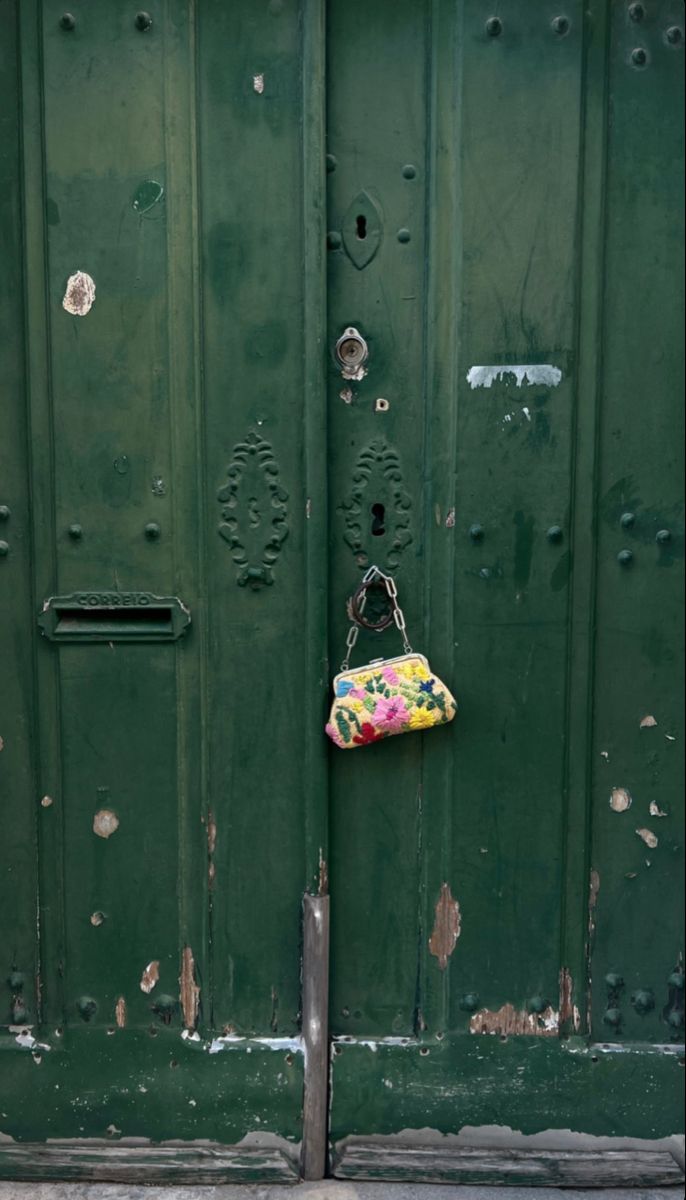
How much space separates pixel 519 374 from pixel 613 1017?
130 cm

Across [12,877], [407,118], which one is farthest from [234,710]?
[407,118]

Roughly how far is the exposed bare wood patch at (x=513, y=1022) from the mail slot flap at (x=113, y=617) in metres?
1.00

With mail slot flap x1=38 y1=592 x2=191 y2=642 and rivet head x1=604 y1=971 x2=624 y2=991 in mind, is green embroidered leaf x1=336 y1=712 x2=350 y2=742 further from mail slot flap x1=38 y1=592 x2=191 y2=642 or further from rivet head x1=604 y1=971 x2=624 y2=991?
rivet head x1=604 y1=971 x2=624 y2=991

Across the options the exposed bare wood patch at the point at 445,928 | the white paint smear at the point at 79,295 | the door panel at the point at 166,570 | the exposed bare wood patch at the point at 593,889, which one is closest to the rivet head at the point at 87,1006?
the door panel at the point at 166,570

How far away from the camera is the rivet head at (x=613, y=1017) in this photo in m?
2.16

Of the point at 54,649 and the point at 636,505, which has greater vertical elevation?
the point at 636,505

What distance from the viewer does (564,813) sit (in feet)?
7.00

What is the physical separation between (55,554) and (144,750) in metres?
0.43

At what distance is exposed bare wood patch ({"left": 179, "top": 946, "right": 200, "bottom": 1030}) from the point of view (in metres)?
2.17

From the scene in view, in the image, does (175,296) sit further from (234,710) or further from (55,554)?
(234,710)

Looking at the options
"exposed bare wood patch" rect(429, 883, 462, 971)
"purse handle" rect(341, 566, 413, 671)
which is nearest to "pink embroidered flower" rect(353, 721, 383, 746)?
"purse handle" rect(341, 566, 413, 671)

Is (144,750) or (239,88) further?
(144,750)

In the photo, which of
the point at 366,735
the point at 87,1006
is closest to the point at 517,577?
the point at 366,735

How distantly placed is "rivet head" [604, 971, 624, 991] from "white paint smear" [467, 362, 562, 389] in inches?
46.8
